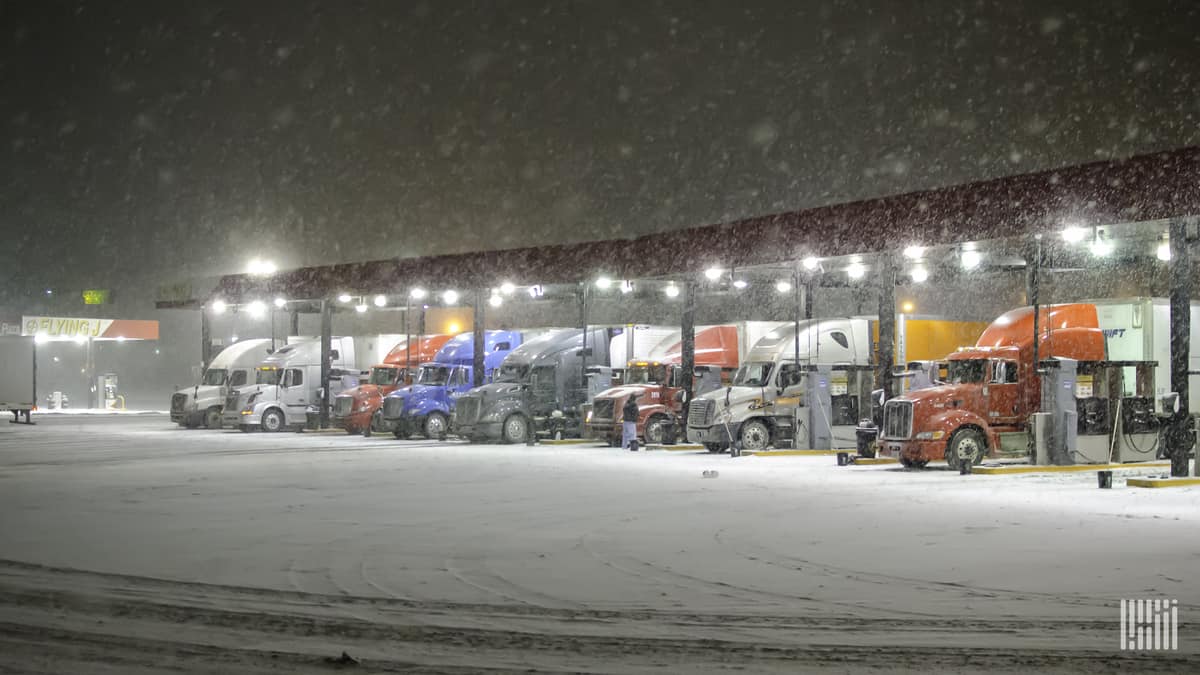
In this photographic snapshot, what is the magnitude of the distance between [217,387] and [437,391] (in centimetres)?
1115

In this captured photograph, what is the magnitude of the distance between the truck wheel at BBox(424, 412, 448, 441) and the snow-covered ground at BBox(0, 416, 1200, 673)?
1596cm

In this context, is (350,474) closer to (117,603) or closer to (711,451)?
(711,451)

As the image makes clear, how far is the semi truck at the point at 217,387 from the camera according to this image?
4412 centimetres

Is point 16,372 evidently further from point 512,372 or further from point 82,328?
point 512,372

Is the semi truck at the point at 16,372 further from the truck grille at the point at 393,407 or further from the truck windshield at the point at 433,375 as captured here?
the truck windshield at the point at 433,375

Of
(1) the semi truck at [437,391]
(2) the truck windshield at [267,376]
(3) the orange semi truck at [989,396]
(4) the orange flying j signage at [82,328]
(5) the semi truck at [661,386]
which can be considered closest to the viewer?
(3) the orange semi truck at [989,396]

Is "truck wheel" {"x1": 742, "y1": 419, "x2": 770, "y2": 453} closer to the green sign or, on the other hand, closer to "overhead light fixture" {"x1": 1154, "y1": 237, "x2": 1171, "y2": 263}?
"overhead light fixture" {"x1": 1154, "y1": 237, "x2": 1171, "y2": 263}

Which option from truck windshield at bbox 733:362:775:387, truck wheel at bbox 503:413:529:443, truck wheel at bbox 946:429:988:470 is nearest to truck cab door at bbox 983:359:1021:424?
truck wheel at bbox 946:429:988:470

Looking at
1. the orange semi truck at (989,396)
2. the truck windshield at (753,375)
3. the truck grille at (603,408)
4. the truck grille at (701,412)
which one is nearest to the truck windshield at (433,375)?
the truck grille at (603,408)

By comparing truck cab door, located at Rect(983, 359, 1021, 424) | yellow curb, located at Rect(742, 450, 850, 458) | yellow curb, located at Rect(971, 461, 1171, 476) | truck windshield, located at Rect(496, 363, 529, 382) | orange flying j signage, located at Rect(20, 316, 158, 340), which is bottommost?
yellow curb, located at Rect(742, 450, 850, 458)

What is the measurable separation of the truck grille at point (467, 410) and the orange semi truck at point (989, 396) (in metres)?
13.8

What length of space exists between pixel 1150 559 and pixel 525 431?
24951mm

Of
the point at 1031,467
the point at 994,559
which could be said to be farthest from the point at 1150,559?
the point at 1031,467

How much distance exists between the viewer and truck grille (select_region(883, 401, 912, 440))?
77.6ft
